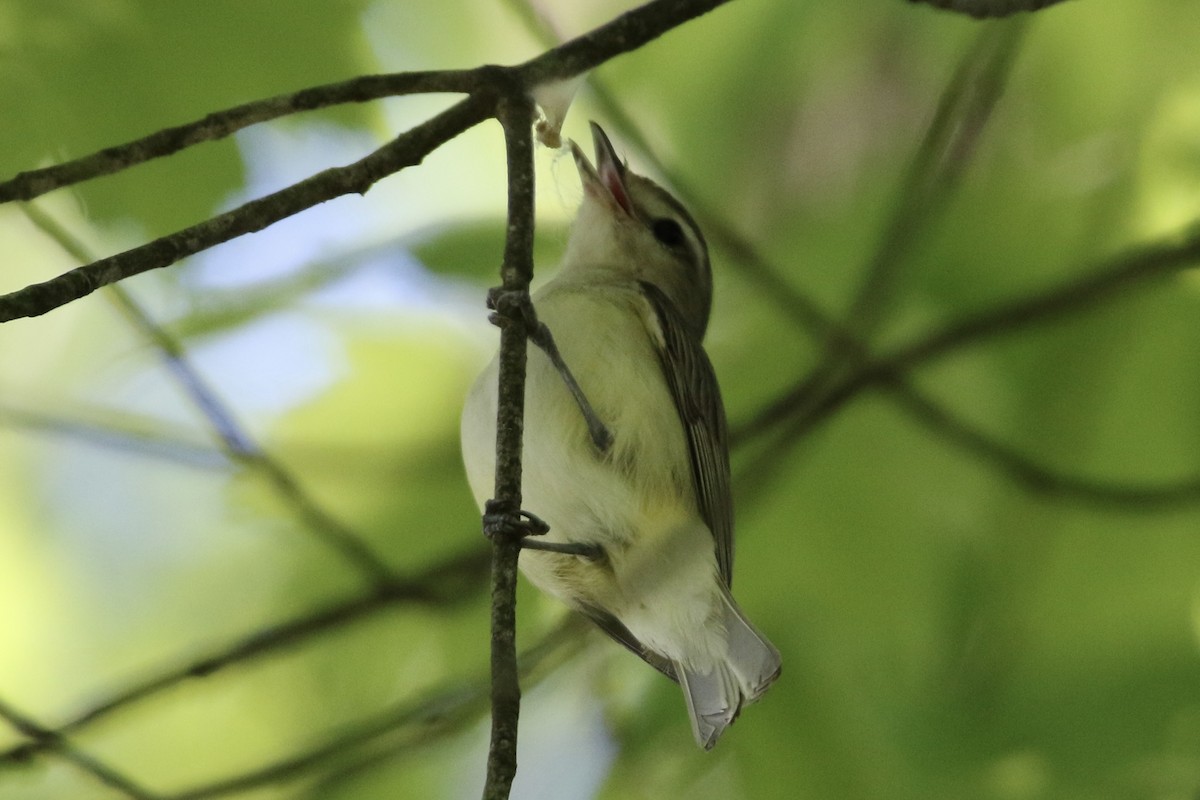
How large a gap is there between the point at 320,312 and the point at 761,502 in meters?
0.85

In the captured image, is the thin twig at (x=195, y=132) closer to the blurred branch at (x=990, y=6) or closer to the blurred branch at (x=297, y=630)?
the blurred branch at (x=990, y=6)

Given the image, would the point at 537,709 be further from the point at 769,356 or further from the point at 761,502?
the point at 769,356

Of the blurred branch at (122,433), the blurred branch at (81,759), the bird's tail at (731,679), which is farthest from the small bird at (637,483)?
the blurred branch at (81,759)

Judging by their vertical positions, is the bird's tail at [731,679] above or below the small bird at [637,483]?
below

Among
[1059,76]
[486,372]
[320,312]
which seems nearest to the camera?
[486,372]

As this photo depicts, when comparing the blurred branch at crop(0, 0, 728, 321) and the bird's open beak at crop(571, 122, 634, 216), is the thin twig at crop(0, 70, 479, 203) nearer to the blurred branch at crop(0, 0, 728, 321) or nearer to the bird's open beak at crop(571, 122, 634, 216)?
the blurred branch at crop(0, 0, 728, 321)

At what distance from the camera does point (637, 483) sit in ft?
6.16

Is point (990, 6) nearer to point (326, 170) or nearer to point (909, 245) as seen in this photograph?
point (909, 245)

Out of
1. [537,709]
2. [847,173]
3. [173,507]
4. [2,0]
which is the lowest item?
[537,709]

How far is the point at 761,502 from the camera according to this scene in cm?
220

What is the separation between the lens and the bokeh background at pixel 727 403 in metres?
2.03

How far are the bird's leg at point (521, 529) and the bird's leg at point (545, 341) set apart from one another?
0.55 feet

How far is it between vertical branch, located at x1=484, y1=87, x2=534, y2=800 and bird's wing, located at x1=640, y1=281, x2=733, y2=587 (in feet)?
1.51

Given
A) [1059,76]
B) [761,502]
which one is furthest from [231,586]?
[1059,76]
